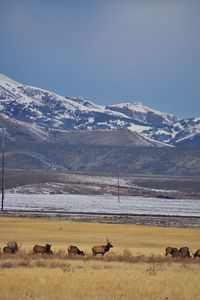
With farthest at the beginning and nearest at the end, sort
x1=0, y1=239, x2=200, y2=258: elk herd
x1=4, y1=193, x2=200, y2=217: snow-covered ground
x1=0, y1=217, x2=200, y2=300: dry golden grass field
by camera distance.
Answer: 1. x1=4, y1=193, x2=200, y2=217: snow-covered ground
2. x1=0, y1=239, x2=200, y2=258: elk herd
3. x1=0, y1=217, x2=200, y2=300: dry golden grass field

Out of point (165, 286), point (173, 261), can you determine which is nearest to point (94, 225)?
point (173, 261)

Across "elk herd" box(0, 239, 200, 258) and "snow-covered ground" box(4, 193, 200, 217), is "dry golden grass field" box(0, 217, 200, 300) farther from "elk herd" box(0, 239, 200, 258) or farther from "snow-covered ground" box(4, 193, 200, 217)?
"snow-covered ground" box(4, 193, 200, 217)

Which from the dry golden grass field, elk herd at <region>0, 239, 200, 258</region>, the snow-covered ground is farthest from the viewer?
the snow-covered ground

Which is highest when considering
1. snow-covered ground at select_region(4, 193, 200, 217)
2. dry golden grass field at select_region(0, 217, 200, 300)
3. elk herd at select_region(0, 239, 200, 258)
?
snow-covered ground at select_region(4, 193, 200, 217)

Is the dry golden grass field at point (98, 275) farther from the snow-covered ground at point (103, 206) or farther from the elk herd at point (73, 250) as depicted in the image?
the snow-covered ground at point (103, 206)

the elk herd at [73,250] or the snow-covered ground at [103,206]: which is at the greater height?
the snow-covered ground at [103,206]

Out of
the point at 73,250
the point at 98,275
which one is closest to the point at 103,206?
the point at 73,250

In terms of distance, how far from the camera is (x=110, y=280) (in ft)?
94.8

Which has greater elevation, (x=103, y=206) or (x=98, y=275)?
(x=103, y=206)

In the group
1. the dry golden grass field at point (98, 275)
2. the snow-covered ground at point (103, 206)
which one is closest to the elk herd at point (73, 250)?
the dry golden grass field at point (98, 275)

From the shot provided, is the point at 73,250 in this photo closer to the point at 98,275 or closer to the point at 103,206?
the point at 98,275

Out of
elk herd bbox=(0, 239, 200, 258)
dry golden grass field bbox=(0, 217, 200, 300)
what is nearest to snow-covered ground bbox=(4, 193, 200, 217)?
dry golden grass field bbox=(0, 217, 200, 300)

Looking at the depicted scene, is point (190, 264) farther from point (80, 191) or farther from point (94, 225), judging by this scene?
point (80, 191)

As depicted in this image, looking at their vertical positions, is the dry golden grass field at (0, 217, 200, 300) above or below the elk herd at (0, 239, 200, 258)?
below
